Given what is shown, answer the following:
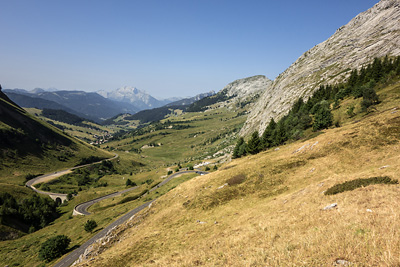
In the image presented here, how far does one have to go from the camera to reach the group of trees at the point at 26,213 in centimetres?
7881

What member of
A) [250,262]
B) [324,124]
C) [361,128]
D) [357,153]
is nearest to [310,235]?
[250,262]

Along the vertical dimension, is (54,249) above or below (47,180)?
above

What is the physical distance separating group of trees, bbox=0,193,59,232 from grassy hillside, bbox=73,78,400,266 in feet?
260

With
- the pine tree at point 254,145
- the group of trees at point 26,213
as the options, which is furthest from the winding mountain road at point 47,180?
the pine tree at point 254,145

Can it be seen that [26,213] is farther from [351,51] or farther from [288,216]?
[351,51]

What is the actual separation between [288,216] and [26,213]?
121911 millimetres

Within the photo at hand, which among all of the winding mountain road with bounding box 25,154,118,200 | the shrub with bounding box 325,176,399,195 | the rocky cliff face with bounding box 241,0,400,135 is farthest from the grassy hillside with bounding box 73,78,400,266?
the winding mountain road with bounding box 25,154,118,200

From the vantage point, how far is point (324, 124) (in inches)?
2532

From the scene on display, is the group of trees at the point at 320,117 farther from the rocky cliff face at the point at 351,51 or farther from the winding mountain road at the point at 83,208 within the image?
the winding mountain road at the point at 83,208

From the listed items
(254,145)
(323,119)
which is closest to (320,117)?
(323,119)

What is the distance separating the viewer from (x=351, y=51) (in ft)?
495

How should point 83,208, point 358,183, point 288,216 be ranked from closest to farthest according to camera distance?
point 288,216 → point 358,183 → point 83,208

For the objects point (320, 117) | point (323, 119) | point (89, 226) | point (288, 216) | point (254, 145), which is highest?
point (320, 117)

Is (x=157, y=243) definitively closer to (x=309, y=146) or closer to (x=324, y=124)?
(x=309, y=146)
